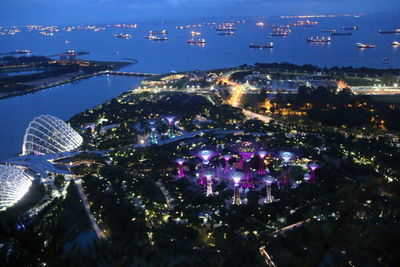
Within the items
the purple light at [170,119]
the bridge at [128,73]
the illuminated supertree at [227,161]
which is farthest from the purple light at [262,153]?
the bridge at [128,73]

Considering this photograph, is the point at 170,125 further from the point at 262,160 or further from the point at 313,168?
the point at 313,168

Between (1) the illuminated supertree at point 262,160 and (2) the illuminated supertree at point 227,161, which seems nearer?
(1) the illuminated supertree at point 262,160

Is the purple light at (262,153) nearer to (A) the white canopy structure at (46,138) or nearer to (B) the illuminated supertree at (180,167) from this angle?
(B) the illuminated supertree at (180,167)

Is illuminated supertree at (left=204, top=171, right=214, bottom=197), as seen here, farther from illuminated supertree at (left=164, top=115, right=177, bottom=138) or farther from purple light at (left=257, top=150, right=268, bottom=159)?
illuminated supertree at (left=164, top=115, right=177, bottom=138)

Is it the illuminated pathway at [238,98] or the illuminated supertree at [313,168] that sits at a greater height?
the illuminated supertree at [313,168]

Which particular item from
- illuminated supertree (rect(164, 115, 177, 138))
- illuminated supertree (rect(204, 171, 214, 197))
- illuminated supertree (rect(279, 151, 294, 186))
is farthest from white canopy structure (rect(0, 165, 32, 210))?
illuminated supertree (rect(279, 151, 294, 186))

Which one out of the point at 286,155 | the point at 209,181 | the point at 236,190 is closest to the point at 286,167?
the point at 286,155
